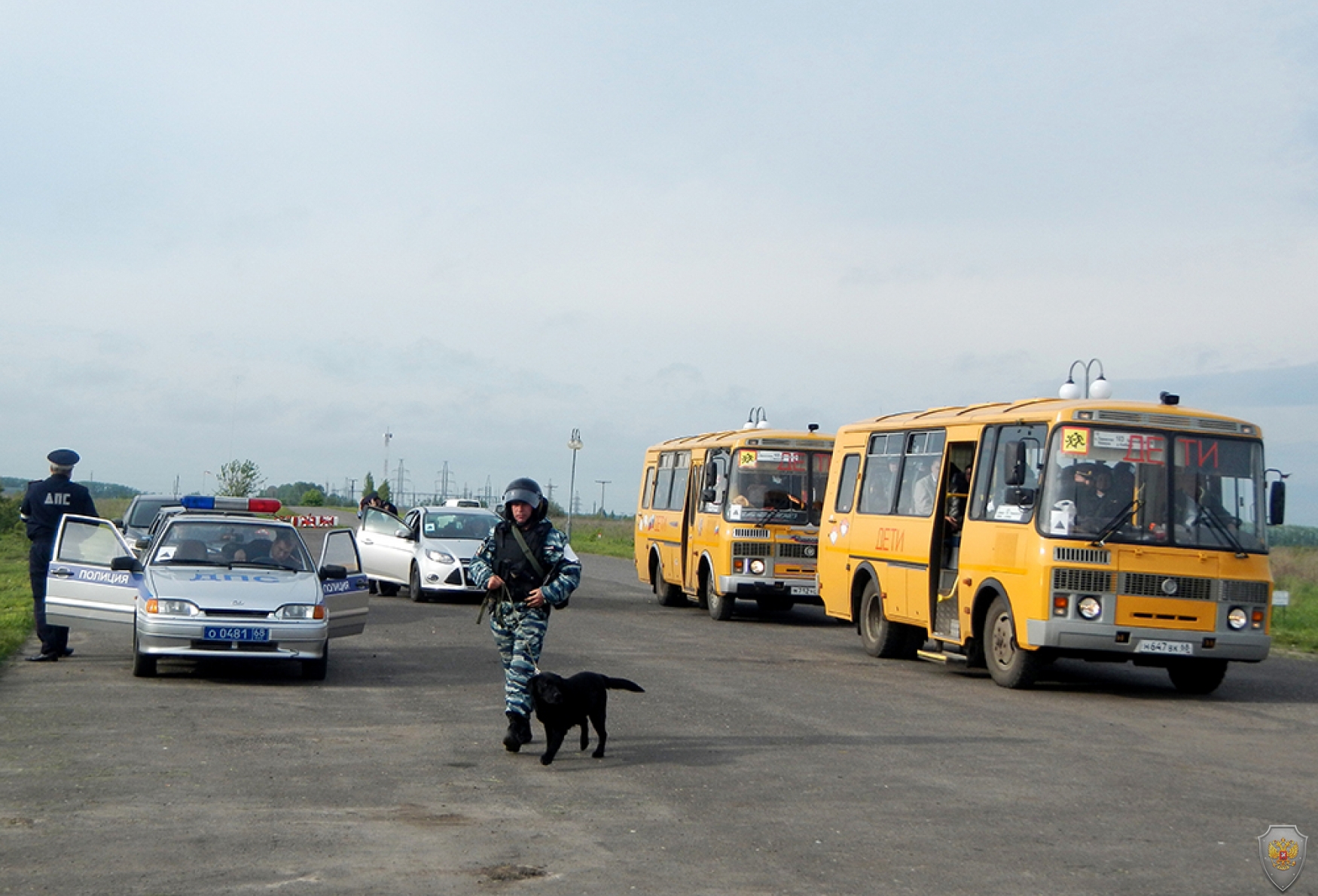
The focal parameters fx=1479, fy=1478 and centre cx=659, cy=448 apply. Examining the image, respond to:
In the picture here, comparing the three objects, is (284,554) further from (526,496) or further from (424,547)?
(424,547)

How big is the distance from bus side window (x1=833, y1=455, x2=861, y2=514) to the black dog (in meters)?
10.3

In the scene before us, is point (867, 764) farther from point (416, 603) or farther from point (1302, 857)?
point (416, 603)

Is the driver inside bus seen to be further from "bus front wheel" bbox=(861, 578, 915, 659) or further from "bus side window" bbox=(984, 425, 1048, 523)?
"bus side window" bbox=(984, 425, 1048, 523)

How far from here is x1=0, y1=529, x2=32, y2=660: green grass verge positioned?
54.1ft

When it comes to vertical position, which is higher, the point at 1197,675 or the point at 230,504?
the point at 230,504

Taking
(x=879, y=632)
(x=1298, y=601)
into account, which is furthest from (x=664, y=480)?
(x=1298, y=601)

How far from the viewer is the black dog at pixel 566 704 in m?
9.22

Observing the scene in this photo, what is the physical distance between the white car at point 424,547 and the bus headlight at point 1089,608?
12.2 meters

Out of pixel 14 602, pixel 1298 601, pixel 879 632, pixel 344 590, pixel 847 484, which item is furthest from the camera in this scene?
pixel 1298 601

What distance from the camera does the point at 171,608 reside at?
513 inches

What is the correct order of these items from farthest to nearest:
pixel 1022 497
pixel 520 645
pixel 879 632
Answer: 1. pixel 879 632
2. pixel 1022 497
3. pixel 520 645

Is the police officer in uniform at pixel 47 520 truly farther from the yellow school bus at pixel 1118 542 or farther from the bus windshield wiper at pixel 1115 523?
the bus windshield wiper at pixel 1115 523

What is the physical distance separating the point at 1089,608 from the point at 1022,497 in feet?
4.12

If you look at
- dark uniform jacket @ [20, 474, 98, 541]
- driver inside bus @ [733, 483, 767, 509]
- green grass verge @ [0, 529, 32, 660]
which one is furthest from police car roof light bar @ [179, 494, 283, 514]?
driver inside bus @ [733, 483, 767, 509]
